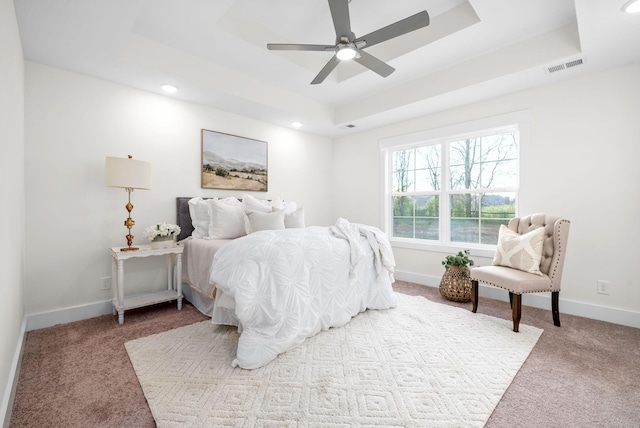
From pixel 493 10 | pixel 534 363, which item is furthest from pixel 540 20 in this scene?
pixel 534 363

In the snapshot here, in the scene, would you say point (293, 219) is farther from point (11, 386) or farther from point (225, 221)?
point (11, 386)

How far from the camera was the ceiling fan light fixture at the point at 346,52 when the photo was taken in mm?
2203

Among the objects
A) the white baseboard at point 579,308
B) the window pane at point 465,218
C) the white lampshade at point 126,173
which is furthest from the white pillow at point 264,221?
the white baseboard at point 579,308

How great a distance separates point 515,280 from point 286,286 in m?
1.95

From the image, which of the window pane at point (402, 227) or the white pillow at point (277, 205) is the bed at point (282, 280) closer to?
the white pillow at point (277, 205)

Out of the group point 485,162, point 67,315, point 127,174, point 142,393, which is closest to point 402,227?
point 485,162

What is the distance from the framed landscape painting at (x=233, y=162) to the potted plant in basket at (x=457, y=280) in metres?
2.77

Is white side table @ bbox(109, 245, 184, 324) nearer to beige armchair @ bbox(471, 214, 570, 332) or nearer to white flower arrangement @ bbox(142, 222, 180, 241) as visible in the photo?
white flower arrangement @ bbox(142, 222, 180, 241)

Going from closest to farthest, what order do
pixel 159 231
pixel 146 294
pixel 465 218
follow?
pixel 159 231 < pixel 146 294 < pixel 465 218

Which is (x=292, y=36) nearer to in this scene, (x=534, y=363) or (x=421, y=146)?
(x=421, y=146)

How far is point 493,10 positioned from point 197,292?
3750mm

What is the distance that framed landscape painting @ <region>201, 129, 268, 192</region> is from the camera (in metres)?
3.64

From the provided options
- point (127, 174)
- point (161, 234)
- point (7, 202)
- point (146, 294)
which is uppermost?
point (127, 174)

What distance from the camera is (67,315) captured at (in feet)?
8.58
